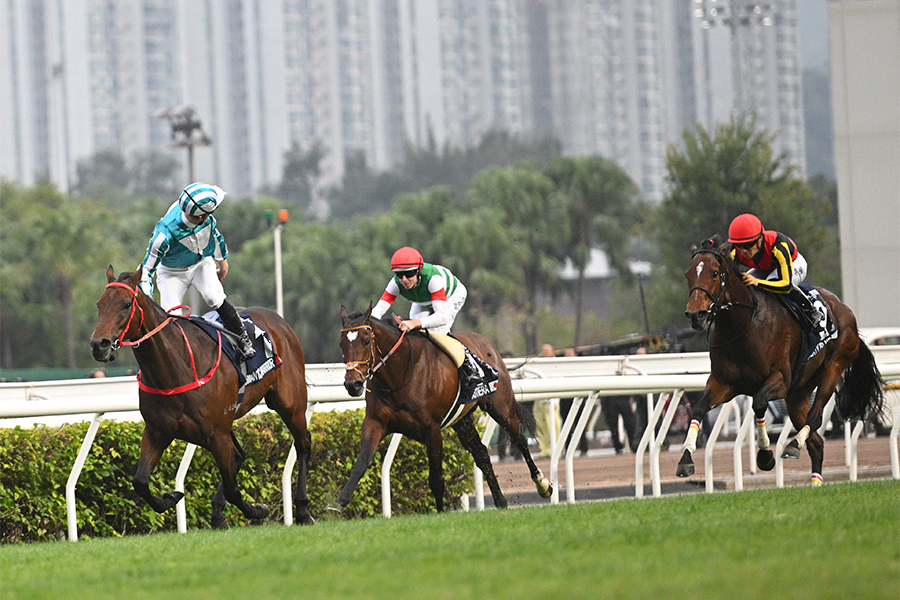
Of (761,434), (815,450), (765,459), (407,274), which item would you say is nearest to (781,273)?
(761,434)

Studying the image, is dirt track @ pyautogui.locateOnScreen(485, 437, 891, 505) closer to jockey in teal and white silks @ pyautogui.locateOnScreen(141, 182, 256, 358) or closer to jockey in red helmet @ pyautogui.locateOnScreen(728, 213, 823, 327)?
jockey in red helmet @ pyautogui.locateOnScreen(728, 213, 823, 327)

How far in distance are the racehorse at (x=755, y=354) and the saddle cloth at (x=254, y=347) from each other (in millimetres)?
2475

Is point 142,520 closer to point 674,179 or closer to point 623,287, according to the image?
point 674,179

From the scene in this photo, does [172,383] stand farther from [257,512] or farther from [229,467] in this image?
[257,512]

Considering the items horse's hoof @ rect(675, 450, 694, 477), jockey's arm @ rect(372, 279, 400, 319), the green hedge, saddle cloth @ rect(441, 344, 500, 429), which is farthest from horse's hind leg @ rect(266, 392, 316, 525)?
horse's hoof @ rect(675, 450, 694, 477)

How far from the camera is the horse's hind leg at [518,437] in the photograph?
841 cm

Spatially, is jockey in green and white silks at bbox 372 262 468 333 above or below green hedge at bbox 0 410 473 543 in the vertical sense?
above

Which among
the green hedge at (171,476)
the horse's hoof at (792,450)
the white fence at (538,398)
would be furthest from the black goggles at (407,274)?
the horse's hoof at (792,450)

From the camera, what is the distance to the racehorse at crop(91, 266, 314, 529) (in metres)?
6.45

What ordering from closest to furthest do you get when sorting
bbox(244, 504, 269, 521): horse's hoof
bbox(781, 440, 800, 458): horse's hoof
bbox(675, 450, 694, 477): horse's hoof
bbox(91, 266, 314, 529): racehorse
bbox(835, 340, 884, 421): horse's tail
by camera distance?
bbox(91, 266, 314, 529): racehorse, bbox(244, 504, 269, 521): horse's hoof, bbox(675, 450, 694, 477): horse's hoof, bbox(781, 440, 800, 458): horse's hoof, bbox(835, 340, 884, 421): horse's tail

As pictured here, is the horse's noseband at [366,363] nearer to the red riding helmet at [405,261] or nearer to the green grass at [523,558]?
the red riding helmet at [405,261]

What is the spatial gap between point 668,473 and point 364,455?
4819mm

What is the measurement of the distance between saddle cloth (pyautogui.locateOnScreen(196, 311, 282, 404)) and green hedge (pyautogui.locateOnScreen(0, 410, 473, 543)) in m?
0.63

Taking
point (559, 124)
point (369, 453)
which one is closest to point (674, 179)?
point (369, 453)
